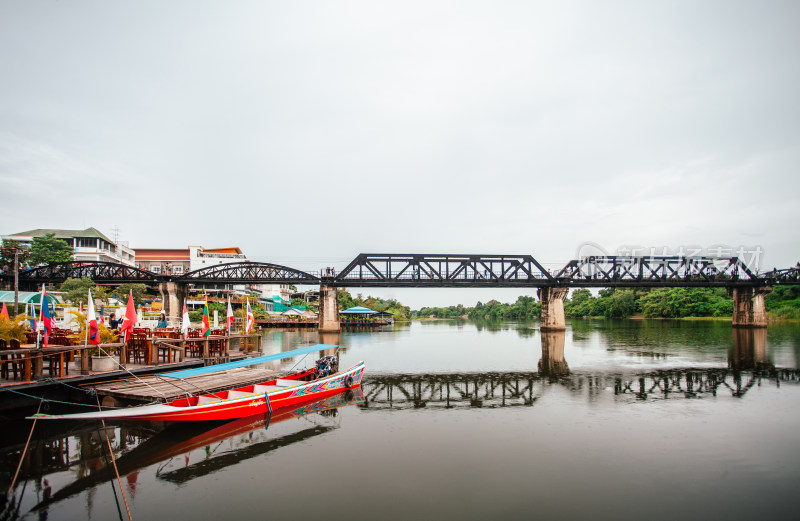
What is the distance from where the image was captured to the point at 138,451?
13.5 meters

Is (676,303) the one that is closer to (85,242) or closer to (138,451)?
(138,451)

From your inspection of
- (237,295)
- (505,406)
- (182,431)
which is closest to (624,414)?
(505,406)

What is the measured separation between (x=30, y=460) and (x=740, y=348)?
5474cm

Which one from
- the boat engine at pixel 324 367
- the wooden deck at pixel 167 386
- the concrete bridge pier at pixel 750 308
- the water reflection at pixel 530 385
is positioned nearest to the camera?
the wooden deck at pixel 167 386

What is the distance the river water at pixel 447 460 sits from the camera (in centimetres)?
993

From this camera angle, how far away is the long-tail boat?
14.1m

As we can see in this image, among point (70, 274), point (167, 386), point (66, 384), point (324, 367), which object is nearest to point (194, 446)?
point (167, 386)

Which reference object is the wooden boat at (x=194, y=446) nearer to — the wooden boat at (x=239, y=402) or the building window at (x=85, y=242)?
the wooden boat at (x=239, y=402)

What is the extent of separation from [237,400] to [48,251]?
292 feet

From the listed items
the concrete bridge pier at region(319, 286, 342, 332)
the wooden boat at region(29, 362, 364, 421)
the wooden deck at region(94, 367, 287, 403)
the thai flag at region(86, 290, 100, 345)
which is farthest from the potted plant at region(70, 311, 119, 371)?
the concrete bridge pier at region(319, 286, 342, 332)

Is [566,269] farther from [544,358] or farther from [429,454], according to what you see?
[429,454]

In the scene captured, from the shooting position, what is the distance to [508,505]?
990cm

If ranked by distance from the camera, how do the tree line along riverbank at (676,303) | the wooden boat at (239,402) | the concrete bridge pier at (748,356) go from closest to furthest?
the wooden boat at (239,402) → the concrete bridge pier at (748,356) → the tree line along riverbank at (676,303)

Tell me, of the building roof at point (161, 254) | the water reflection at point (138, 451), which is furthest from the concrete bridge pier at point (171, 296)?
the water reflection at point (138, 451)
